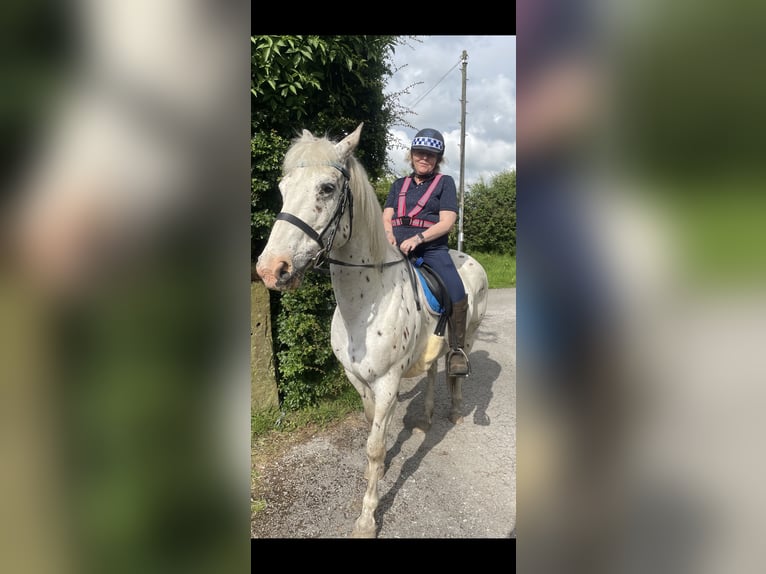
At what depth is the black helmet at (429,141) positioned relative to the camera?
3205mm

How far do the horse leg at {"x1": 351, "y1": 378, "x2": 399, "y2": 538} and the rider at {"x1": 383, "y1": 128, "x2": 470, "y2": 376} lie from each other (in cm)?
95

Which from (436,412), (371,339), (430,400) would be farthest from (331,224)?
(436,412)

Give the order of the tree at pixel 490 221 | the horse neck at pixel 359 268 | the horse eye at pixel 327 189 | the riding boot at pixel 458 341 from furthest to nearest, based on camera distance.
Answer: the tree at pixel 490 221 → the riding boot at pixel 458 341 → the horse neck at pixel 359 268 → the horse eye at pixel 327 189

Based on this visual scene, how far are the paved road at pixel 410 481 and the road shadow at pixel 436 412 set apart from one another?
0.01 m

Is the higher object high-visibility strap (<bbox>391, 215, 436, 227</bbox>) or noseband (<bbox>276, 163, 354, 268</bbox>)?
high-visibility strap (<bbox>391, 215, 436, 227</bbox>)

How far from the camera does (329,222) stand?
83.0 inches

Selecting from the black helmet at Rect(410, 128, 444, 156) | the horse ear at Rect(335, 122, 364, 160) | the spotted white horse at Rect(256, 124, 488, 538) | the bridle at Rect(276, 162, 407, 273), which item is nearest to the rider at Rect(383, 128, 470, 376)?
the black helmet at Rect(410, 128, 444, 156)

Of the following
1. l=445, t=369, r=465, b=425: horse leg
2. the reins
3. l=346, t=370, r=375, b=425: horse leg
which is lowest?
l=445, t=369, r=465, b=425: horse leg

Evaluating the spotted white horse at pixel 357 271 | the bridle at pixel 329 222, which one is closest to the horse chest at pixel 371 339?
the spotted white horse at pixel 357 271

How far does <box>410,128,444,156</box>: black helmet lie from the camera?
126 inches

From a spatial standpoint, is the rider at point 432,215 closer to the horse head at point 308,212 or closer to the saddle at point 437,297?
the saddle at point 437,297

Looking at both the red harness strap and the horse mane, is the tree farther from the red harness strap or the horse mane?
the horse mane
